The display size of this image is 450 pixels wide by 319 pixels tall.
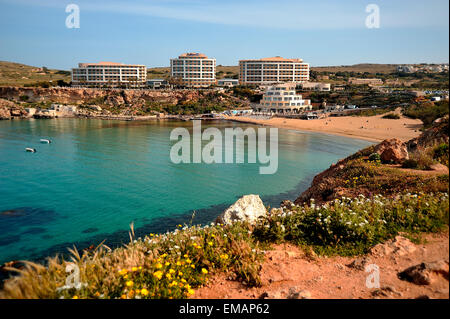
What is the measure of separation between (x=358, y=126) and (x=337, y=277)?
58.0 metres

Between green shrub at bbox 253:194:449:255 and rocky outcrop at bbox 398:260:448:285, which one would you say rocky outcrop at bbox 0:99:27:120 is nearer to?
green shrub at bbox 253:194:449:255

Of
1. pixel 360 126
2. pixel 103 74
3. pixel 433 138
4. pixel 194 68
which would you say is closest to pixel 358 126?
pixel 360 126

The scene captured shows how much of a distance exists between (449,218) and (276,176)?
21.2m

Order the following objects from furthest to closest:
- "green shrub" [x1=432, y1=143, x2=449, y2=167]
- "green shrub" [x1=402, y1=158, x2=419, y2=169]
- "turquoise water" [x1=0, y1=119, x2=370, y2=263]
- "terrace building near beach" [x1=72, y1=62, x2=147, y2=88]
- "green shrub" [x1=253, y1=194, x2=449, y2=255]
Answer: "terrace building near beach" [x1=72, y1=62, x2=147, y2=88] < "turquoise water" [x1=0, y1=119, x2=370, y2=263] < "green shrub" [x1=402, y1=158, x2=419, y2=169] < "green shrub" [x1=432, y1=143, x2=449, y2=167] < "green shrub" [x1=253, y1=194, x2=449, y2=255]

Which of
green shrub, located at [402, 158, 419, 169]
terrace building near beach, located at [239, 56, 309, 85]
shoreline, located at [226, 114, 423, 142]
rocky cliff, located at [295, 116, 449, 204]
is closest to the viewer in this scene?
rocky cliff, located at [295, 116, 449, 204]

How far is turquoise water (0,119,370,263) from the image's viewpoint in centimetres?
1666

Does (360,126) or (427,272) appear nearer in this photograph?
(427,272)

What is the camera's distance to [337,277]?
6117mm

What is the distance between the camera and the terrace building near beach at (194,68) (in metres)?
127

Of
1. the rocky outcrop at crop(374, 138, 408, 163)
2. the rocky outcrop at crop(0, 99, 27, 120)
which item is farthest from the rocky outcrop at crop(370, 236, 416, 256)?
the rocky outcrop at crop(0, 99, 27, 120)

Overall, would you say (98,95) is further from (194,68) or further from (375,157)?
(375,157)

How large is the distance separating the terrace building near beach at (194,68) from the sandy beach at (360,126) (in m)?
57.7

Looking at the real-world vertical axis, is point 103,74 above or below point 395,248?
above

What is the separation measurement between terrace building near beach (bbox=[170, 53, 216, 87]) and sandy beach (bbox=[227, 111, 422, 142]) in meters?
57.7
